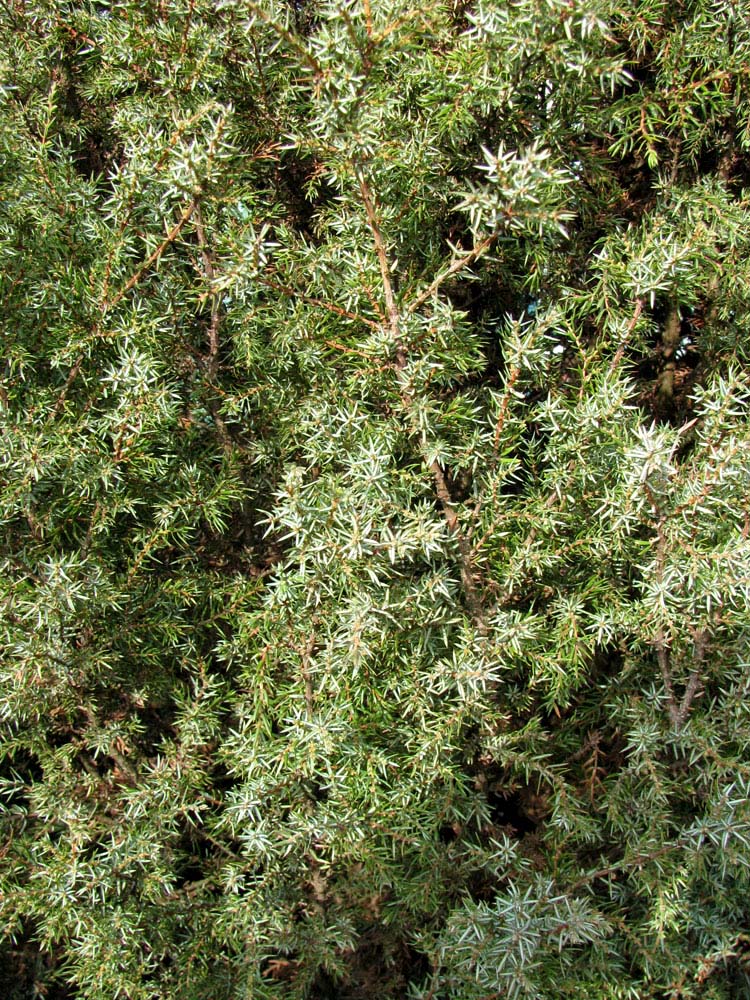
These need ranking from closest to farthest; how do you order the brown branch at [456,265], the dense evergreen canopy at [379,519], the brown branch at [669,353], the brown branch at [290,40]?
the brown branch at [290,40] < the brown branch at [456,265] < the dense evergreen canopy at [379,519] < the brown branch at [669,353]

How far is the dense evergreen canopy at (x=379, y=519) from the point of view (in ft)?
3.40

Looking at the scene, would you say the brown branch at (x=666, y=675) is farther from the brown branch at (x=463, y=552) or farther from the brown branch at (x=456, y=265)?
the brown branch at (x=456, y=265)

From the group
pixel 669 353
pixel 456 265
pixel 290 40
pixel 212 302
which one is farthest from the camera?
pixel 669 353

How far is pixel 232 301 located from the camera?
1.19 m

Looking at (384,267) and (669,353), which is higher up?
(384,267)

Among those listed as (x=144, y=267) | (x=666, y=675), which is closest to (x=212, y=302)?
(x=144, y=267)

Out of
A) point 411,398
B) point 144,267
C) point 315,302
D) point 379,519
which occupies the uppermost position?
point 144,267

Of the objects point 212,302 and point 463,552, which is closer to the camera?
point 463,552

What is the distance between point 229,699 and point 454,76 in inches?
37.2

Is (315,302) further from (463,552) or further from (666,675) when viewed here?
(666,675)

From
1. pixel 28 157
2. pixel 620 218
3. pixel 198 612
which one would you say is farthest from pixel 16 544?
pixel 620 218

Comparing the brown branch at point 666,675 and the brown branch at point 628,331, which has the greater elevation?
the brown branch at point 628,331

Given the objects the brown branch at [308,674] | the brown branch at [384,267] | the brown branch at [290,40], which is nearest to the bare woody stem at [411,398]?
the brown branch at [384,267]

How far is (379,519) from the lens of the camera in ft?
3.33
